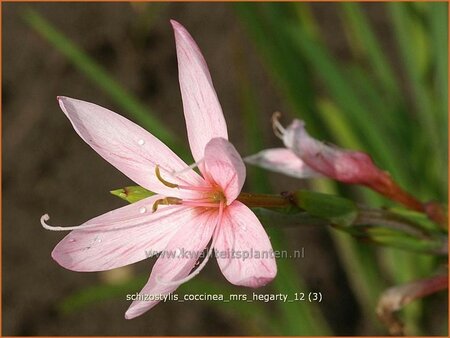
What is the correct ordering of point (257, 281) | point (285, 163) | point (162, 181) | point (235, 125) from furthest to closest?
point (235, 125)
point (285, 163)
point (162, 181)
point (257, 281)

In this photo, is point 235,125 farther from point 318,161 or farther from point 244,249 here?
point 244,249

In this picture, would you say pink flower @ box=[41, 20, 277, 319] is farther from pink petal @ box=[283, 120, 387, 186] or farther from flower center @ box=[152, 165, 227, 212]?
pink petal @ box=[283, 120, 387, 186]

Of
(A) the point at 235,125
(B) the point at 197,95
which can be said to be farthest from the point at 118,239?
(A) the point at 235,125

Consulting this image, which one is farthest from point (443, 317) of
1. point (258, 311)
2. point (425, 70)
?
point (425, 70)

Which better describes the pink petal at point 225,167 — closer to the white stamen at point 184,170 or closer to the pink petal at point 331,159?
the white stamen at point 184,170

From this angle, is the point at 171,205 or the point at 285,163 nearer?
the point at 171,205

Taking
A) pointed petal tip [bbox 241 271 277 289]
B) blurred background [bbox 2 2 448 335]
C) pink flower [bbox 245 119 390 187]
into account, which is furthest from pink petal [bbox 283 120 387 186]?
blurred background [bbox 2 2 448 335]
